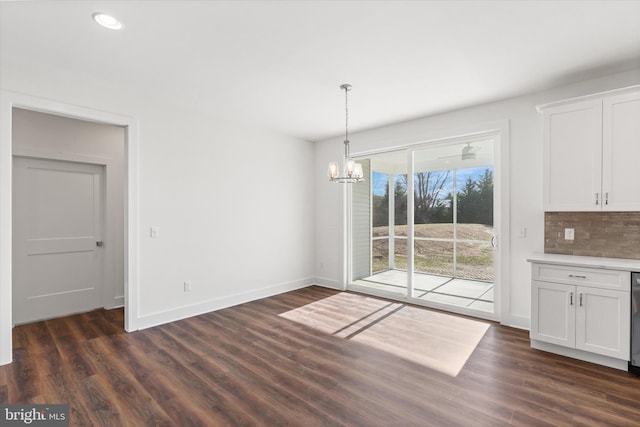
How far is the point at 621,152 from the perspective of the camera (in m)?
2.84

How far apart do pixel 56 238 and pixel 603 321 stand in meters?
6.39

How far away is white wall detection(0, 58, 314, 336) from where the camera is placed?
3570 mm

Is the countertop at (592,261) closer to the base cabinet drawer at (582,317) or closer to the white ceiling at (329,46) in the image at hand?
the base cabinet drawer at (582,317)

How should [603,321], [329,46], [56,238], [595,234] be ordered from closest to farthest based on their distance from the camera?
[329,46] → [603,321] → [595,234] → [56,238]

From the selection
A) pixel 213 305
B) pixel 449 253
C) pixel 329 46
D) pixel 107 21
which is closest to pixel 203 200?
pixel 213 305

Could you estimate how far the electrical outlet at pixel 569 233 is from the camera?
3369mm

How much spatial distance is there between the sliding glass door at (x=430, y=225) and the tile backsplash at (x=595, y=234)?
0.72 metres

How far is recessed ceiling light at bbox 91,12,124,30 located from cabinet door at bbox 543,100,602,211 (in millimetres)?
4027

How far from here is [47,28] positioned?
7.80 ft

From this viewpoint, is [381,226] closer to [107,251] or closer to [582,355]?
[582,355]

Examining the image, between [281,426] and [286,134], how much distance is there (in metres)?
4.46

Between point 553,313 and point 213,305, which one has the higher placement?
point 553,313

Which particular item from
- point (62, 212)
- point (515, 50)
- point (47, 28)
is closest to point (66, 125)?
point (62, 212)

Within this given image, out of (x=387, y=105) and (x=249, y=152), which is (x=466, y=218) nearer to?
(x=387, y=105)
